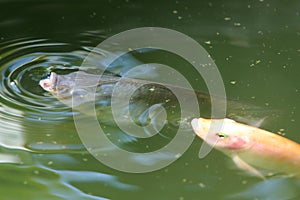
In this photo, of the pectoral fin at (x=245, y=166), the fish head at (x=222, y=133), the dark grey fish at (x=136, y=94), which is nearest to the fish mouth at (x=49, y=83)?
the dark grey fish at (x=136, y=94)

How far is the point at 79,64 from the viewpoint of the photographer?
1865 millimetres

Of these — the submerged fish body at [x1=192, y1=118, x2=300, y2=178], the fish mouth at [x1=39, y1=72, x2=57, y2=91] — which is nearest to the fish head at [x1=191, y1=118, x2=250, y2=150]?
the submerged fish body at [x1=192, y1=118, x2=300, y2=178]

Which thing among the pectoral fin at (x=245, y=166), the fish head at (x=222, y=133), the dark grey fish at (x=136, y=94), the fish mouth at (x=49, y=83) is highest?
the fish mouth at (x=49, y=83)

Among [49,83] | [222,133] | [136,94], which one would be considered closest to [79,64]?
[49,83]

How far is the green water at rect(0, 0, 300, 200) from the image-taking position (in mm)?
1378

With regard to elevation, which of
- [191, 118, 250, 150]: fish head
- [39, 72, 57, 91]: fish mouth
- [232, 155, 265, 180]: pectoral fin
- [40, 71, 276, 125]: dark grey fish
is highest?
[39, 72, 57, 91]: fish mouth

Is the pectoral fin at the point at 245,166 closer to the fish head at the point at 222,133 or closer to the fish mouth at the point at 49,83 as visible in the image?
the fish head at the point at 222,133

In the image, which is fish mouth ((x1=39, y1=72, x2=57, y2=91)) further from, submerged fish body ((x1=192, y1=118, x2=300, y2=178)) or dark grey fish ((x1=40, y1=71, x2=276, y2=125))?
submerged fish body ((x1=192, y1=118, x2=300, y2=178))

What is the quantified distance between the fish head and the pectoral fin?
0.03 m

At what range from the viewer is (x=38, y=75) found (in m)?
1.79

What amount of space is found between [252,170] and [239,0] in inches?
40.4

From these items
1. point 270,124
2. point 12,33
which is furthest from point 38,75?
point 270,124

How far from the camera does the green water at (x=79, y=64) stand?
1378mm

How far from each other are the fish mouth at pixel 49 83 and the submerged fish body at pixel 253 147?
→ 1.52 feet
